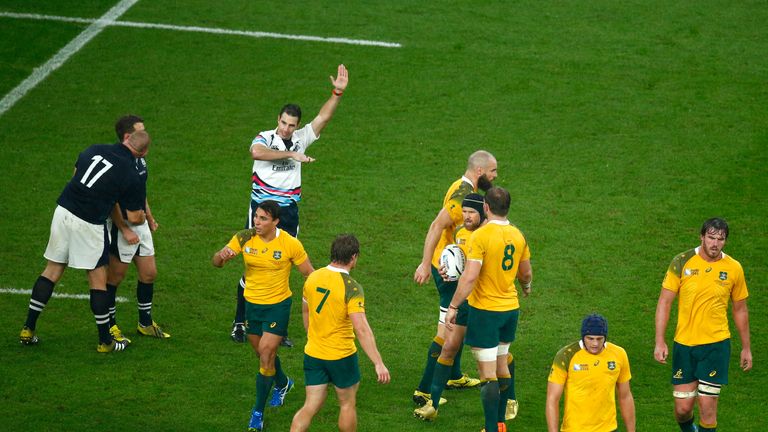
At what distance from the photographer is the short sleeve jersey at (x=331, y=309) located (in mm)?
9039

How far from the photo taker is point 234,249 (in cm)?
1018

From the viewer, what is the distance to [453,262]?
10336 mm

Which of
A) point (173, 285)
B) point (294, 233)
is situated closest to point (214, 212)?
point (173, 285)

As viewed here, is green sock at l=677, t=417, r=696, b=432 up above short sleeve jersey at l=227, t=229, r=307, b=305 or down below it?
below

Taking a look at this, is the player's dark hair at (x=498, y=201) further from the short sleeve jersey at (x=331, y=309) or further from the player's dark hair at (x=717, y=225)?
the player's dark hair at (x=717, y=225)

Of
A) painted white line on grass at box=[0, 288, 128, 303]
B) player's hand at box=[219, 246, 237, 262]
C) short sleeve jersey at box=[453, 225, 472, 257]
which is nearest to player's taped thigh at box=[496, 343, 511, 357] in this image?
short sleeve jersey at box=[453, 225, 472, 257]

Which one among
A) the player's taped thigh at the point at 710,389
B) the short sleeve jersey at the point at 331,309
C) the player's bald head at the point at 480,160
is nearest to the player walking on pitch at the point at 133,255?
the short sleeve jersey at the point at 331,309

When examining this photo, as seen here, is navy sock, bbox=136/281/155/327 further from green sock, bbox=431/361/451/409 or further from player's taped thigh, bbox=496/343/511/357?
player's taped thigh, bbox=496/343/511/357

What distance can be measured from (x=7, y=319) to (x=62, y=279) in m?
1.36

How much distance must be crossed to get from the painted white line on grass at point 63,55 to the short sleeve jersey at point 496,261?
11.2 meters

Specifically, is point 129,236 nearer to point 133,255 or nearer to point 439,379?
point 133,255

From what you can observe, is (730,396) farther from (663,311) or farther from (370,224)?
(370,224)

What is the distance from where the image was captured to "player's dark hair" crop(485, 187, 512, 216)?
9.68 metres

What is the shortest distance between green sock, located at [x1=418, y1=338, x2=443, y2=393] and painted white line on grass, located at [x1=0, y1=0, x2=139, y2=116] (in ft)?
34.2
